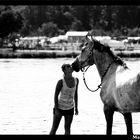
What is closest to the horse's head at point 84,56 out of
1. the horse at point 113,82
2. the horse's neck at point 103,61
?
the horse at point 113,82

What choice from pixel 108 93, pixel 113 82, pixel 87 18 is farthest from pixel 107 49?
pixel 87 18

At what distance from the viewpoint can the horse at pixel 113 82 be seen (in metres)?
8.01

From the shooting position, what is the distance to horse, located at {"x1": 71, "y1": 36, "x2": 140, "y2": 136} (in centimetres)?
801

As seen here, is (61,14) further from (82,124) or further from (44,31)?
(82,124)

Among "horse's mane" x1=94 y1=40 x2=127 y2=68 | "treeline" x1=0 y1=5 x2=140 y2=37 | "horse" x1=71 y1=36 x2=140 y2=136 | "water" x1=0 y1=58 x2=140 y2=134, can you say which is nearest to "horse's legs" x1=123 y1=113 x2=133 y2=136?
"horse" x1=71 y1=36 x2=140 y2=136

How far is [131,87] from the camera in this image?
7977mm

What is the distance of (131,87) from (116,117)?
579 cm

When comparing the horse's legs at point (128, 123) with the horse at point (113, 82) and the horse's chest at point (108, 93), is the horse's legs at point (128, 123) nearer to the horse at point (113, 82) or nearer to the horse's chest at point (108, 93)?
the horse at point (113, 82)

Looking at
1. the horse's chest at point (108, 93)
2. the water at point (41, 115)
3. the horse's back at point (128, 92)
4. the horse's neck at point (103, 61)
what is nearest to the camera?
the horse's back at point (128, 92)

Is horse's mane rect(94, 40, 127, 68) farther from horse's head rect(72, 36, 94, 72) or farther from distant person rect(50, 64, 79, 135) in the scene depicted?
distant person rect(50, 64, 79, 135)

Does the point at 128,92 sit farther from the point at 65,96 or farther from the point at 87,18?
the point at 87,18

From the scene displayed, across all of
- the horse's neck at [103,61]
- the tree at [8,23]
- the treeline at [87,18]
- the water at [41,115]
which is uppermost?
the treeline at [87,18]
